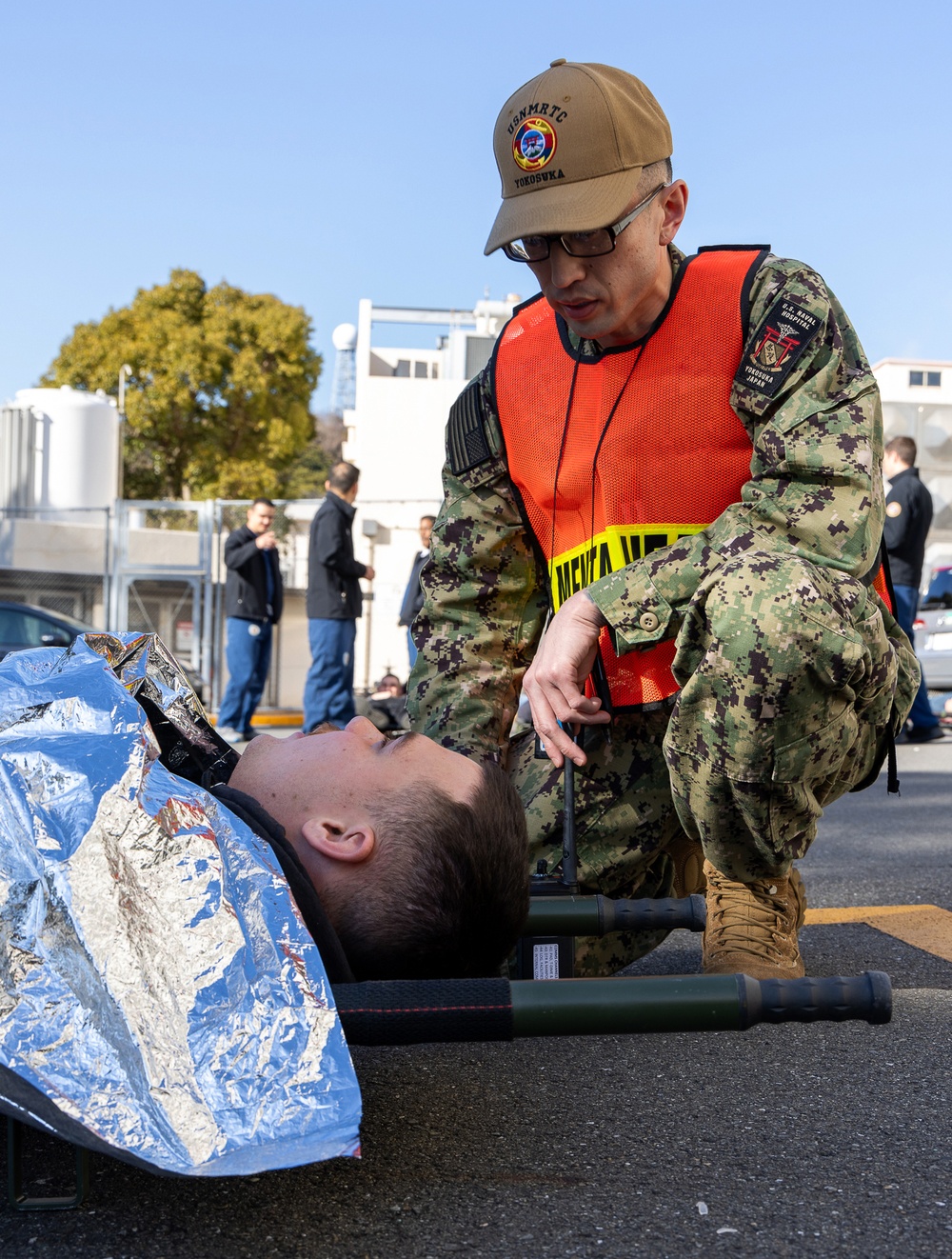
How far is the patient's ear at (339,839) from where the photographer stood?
178 centimetres

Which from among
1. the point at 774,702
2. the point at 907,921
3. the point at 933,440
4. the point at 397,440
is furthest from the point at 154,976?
the point at 397,440

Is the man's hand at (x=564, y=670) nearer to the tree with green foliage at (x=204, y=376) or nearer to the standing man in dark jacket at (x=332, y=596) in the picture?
the standing man in dark jacket at (x=332, y=596)

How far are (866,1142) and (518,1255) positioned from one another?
559 mm

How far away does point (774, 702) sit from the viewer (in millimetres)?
2006

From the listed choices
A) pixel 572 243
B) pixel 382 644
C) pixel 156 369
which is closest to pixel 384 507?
pixel 382 644

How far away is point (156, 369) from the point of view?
3130cm

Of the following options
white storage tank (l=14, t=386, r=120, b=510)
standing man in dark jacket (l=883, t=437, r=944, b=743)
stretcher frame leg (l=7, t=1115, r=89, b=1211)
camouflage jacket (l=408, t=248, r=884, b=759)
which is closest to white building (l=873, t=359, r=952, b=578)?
standing man in dark jacket (l=883, t=437, r=944, b=743)

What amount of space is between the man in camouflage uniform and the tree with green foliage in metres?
28.9

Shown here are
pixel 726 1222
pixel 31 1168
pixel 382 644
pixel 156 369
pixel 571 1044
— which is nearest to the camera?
pixel 726 1222

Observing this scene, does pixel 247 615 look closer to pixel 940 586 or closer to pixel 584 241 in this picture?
pixel 940 586

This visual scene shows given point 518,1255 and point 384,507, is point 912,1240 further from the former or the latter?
point 384,507

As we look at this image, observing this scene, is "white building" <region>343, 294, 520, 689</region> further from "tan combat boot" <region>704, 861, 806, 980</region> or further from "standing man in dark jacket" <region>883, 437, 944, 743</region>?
"tan combat boot" <region>704, 861, 806, 980</region>

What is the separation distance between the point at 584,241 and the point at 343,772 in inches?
42.0

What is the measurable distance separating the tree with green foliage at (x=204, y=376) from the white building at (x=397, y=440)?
2.63 meters
